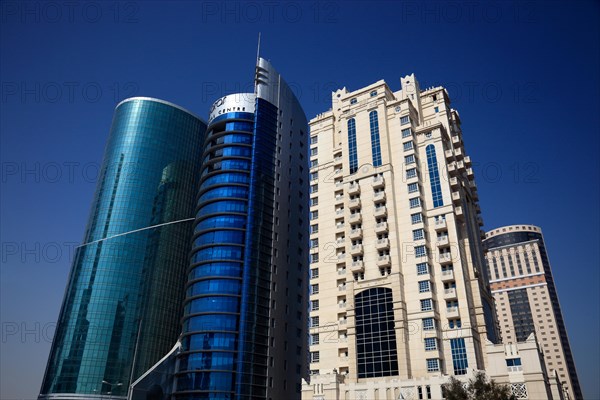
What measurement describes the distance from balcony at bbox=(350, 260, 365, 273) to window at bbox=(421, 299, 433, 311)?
35.8 ft

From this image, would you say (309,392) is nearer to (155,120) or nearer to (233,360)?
(233,360)

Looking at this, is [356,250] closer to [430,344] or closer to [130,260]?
[430,344]

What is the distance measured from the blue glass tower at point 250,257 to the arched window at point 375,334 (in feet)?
72.2

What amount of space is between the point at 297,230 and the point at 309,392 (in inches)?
1670

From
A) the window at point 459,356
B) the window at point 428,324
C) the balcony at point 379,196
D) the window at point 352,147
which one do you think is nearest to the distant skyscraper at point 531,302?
the window at point 352,147

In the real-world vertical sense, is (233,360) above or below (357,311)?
below

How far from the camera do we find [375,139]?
79625mm

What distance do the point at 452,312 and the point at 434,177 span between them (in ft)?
73.5

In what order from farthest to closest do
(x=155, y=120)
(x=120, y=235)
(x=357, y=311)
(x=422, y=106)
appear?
(x=155, y=120) < (x=120, y=235) < (x=422, y=106) < (x=357, y=311)

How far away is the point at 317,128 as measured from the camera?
9050 centimetres

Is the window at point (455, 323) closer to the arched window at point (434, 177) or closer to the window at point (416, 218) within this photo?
the window at point (416, 218)

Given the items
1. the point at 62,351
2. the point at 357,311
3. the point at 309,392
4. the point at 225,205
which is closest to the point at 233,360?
the point at 309,392

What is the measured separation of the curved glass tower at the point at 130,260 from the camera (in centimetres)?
10175

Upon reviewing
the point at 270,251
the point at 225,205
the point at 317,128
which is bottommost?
the point at 270,251
